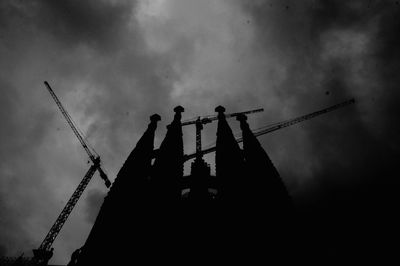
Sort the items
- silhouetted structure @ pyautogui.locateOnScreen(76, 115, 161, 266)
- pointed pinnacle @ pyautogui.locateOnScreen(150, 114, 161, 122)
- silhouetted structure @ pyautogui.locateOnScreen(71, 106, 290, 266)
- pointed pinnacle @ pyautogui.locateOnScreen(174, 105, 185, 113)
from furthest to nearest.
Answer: pointed pinnacle @ pyautogui.locateOnScreen(174, 105, 185, 113), pointed pinnacle @ pyautogui.locateOnScreen(150, 114, 161, 122), silhouetted structure @ pyautogui.locateOnScreen(71, 106, 290, 266), silhouetted structure @ pyautogui.locateOnScreen(76, 115, 161, 266)

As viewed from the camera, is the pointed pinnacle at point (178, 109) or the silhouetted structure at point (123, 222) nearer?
the silhouetted structure at point (123, 222)

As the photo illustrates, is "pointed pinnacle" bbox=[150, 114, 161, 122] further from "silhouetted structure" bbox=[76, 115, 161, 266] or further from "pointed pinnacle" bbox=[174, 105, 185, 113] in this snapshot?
"silhouetted structure" bbox=[76, 115, 161, 266]

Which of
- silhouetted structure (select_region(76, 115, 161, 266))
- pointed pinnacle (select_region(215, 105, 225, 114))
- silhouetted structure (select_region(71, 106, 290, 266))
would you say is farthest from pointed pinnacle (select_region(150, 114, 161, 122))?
pointed pinnacle (select_region(215, 105, 225, 114))

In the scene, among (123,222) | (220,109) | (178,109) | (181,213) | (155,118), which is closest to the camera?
(123,222)

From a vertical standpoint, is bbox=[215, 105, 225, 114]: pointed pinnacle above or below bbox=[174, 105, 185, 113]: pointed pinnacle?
above

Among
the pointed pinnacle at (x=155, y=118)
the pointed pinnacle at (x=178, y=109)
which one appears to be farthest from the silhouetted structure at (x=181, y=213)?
the pointed pinnacle at (x=178, y=109)

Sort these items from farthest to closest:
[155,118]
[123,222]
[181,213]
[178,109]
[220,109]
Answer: [220,109]
[178,109]
[155,118]
[181,213]
[123,222]

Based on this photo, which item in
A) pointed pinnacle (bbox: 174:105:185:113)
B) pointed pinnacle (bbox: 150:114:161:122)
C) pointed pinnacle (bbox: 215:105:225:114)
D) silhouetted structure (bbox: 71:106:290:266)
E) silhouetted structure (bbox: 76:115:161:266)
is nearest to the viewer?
silhouetted structure (bbox: 76:115:161:266)

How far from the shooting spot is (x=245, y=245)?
17.8 metres

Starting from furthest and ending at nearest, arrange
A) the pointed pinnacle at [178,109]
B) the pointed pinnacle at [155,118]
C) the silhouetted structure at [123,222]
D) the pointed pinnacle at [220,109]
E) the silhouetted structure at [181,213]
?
the pointed pinnacle at [220,109] → the pointed pinnacle at [178,109] → the pointed pinnacle at [155,118] → the silhouetted structure at [181,213] → the silhouetted structure at [123,222]

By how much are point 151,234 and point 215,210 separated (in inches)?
258

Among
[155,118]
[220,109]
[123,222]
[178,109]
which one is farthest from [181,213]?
[220,109]

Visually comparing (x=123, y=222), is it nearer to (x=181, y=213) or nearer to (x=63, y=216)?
(x=181, y=213)

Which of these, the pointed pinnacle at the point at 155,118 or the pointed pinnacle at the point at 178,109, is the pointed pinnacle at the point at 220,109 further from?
the pointed pinnacle at the point at 155,118
